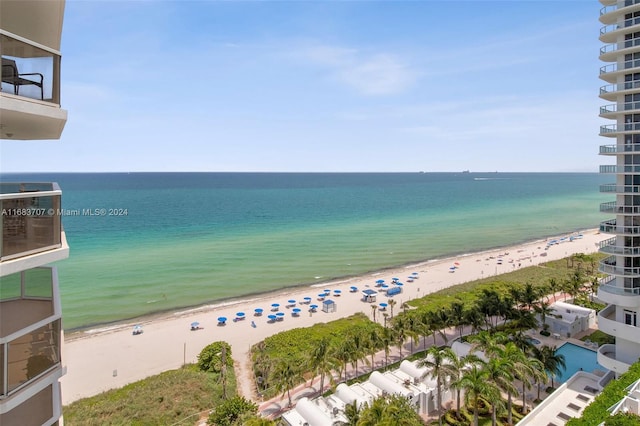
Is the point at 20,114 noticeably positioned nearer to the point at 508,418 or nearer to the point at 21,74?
the point at 21,74

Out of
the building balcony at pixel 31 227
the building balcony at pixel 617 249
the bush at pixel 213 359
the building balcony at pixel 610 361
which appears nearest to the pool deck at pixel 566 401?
the building balcony at pixel 610 361

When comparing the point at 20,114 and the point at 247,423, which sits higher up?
the point at 20,114

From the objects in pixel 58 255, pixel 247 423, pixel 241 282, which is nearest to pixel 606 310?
pixel 247 423

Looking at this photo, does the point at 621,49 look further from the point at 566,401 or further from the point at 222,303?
the point at 222,303

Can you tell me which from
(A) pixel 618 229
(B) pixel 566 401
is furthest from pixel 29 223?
(A) pixel 618 229

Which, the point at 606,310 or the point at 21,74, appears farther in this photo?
the point at 606,310

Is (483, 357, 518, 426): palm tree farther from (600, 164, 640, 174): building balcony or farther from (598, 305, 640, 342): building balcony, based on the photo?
(600, 164, 640, 174): building balcony

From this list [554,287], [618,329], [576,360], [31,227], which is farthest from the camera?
[554,287]
